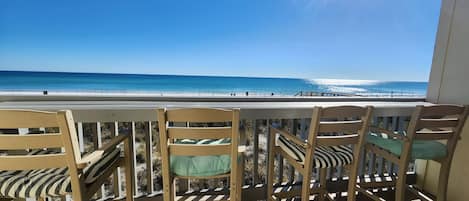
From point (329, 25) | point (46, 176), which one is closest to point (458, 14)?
point (46, 176)

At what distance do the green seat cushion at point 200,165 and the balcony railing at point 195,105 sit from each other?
200 millimetres

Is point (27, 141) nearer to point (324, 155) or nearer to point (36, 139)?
point (36, 139)

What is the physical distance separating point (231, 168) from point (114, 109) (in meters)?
0.79

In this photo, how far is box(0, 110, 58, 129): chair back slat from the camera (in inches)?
29.0

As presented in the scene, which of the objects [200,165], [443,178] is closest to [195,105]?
[200,165]

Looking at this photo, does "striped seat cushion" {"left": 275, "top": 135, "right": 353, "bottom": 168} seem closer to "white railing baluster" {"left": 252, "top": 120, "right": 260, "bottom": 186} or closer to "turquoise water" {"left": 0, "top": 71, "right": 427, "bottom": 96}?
"white railing baluster" {"left": 252, "top": 120, "right": 260, "bottom": 186}

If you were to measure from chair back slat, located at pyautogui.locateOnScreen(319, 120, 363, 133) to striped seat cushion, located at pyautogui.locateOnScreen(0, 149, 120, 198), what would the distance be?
4.01ft

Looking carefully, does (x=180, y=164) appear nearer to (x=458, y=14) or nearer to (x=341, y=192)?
(x=341, y=192)

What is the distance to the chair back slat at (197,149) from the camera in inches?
41.3

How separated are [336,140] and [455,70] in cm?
147

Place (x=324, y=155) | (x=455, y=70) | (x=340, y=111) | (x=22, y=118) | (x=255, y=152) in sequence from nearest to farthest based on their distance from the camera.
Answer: (x=22, y=118) → (x=340, y=111) → (x=324, y=155) → (x=455, y=70) → (x=255, y=152)

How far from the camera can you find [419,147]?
61.2 inches

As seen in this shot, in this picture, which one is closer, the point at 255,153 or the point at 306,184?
the point at 306,184

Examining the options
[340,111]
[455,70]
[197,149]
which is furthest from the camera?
[455,70]
